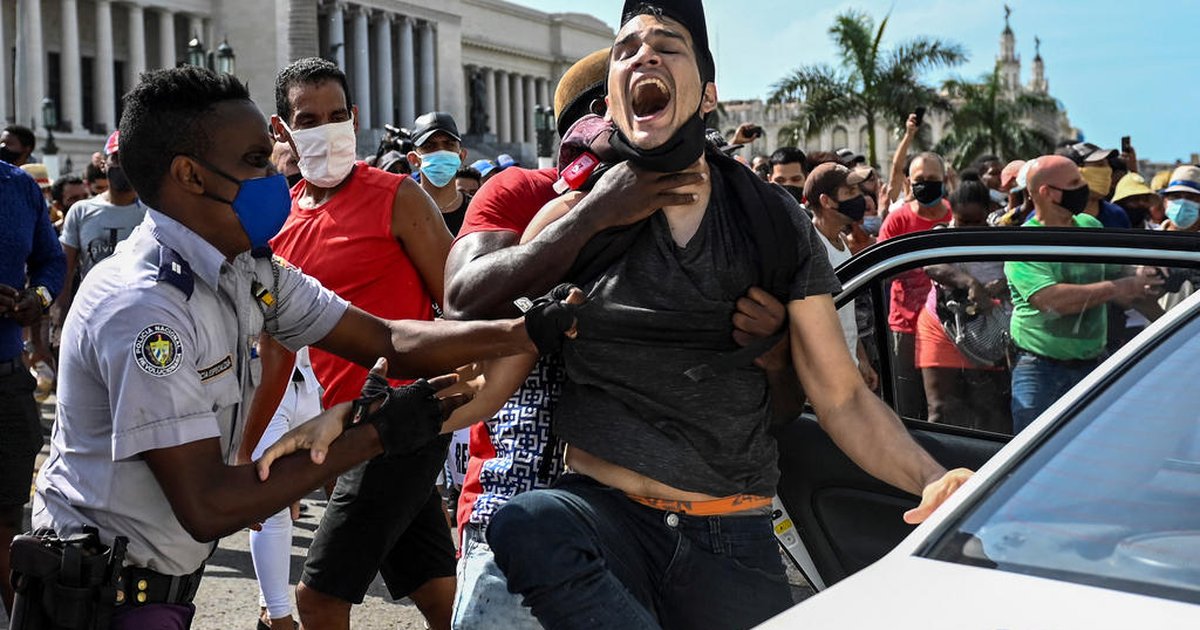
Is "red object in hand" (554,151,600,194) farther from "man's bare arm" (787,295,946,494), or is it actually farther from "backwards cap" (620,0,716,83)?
"man's bare arm" (787,295,946,494)

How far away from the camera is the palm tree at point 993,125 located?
36.1m

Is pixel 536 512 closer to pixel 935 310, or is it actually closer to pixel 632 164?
pixel 632 164

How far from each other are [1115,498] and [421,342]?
171 cm

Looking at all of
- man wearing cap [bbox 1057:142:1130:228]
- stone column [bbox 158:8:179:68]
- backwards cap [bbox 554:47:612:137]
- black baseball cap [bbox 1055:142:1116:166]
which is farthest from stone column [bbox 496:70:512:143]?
backwards cap [bbox 554:47:612:137]

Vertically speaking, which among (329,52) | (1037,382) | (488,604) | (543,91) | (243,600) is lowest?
(243,600)

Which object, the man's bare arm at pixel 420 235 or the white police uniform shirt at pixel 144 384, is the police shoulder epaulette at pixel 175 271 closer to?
the white police uniform shirt at pixel 144 384

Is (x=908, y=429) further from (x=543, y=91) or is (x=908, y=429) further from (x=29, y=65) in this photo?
(x=543, y=91)

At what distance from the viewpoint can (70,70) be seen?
60.8 meters

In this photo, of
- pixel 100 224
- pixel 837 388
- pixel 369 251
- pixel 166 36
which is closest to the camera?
pixel 837 388

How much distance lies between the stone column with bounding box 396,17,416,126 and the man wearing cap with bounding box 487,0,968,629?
262 feet

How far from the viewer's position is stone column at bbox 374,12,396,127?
79.4 metres

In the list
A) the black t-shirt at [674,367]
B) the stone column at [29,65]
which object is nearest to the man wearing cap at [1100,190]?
the black t-shirt at [674,367]

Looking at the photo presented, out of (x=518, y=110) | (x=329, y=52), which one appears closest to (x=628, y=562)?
(x=329, y=52)

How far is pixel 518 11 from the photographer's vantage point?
9231cm
